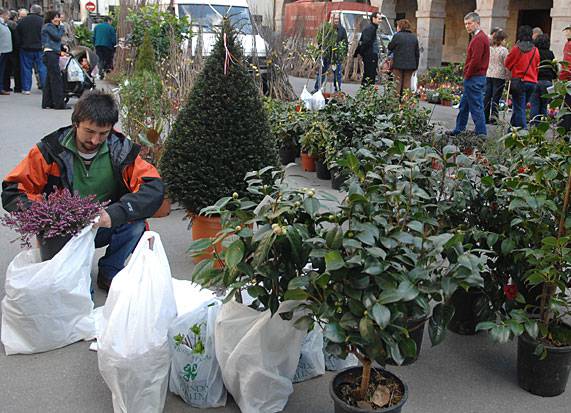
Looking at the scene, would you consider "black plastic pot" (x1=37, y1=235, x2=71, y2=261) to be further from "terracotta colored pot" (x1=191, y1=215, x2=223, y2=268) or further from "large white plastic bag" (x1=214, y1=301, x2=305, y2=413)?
"terracotta colored pot" (x1=191, y1=215, x2=223, y2=268)

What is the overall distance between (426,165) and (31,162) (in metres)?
2.20

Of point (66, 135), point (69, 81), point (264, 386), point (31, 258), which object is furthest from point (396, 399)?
point (69, 81)

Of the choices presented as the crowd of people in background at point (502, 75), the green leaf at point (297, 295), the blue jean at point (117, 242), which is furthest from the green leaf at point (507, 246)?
the crowd of people in background at point (502, 75)

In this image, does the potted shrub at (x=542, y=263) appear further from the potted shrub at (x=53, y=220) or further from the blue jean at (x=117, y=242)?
the blue jean at (x=117, y=242)

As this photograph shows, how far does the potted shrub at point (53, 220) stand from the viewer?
3.33 metres

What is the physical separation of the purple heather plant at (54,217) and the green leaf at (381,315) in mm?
1750

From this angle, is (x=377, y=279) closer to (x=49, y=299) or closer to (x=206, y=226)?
(x=49, y=299)

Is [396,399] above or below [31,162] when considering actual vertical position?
below

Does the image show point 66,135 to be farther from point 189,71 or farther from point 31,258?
point 189,71

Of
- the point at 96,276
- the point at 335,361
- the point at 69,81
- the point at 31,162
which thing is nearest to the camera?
the point at 335,361

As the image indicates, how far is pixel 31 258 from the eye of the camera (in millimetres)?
3471

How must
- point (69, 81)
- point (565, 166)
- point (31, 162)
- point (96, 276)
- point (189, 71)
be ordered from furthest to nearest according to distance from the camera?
point (69, 81), point (189, 71), point (96, 276), point (31, 162), point (565, 166)

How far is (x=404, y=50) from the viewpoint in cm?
1160

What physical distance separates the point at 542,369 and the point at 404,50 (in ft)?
30.1
